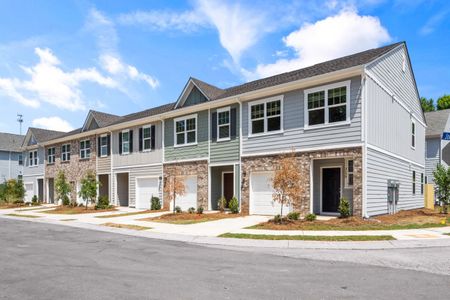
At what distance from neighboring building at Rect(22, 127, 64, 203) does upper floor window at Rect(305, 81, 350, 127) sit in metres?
29.8

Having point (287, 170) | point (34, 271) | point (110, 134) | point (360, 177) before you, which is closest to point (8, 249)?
point (34, 271)

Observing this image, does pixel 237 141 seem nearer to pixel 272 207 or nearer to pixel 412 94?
pixel 272 207

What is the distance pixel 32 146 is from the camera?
3797 centimetres

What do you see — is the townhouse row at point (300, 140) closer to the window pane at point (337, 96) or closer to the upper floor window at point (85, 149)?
the window pane at point (337, 96)

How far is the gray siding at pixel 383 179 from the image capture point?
49.1 ft

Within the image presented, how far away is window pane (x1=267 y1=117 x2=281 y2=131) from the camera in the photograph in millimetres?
17453

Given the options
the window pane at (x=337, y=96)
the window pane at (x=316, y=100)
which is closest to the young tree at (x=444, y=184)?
the window pane at (x=337, y=96)

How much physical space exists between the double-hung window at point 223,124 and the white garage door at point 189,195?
3.33 m

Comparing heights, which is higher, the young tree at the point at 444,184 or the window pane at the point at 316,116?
the window pane at the point at 316,116

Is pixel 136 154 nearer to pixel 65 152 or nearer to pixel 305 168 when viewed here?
pixel 65 152

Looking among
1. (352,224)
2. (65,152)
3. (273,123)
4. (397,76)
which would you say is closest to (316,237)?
(352,224)

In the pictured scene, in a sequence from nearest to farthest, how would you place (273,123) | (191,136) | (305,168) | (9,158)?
(305,168) → (273,123) → (191,136) → (9,158)

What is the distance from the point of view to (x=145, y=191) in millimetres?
25094

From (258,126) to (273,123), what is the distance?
0.93 meters
